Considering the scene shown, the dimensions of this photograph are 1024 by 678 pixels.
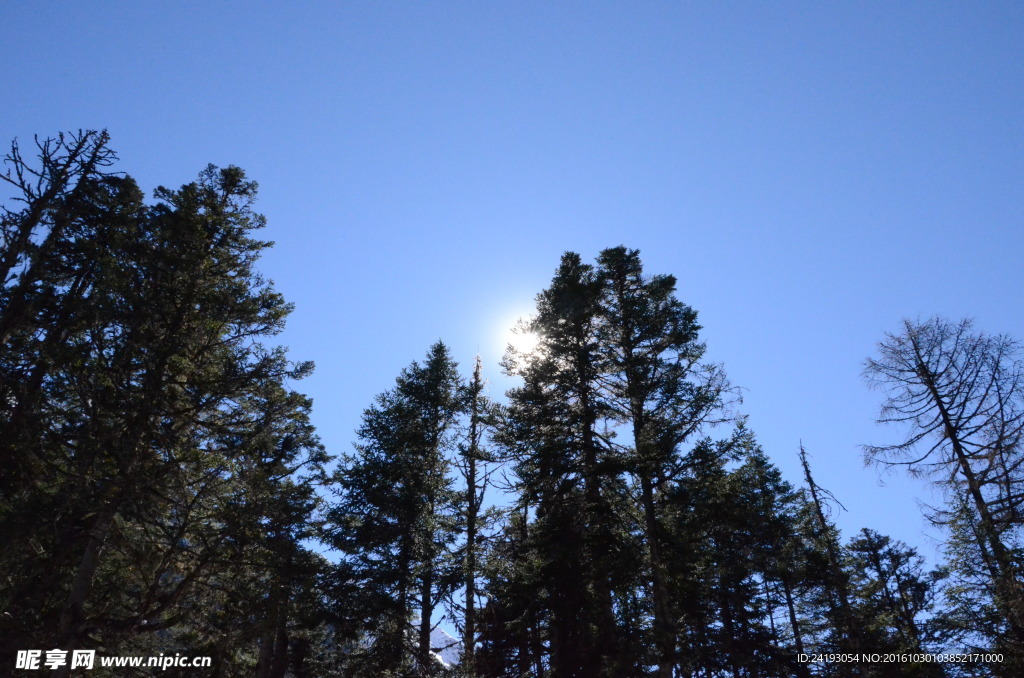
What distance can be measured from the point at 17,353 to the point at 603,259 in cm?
1600

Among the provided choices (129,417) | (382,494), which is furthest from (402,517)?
(129,417)

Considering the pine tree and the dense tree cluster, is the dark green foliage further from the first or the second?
the pine tree

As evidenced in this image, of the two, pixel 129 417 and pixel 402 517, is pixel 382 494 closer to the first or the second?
pixel 402 517

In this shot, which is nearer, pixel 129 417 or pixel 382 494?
pixel 129 417

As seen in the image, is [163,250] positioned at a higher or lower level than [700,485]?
higher

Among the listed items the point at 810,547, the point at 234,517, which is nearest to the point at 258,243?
the point at 234,517

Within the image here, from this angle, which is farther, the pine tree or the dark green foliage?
the pine tree

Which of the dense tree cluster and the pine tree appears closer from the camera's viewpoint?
the dense tree cluster

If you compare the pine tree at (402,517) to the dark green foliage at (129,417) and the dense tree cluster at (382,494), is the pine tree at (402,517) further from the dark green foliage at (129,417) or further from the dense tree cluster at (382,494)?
the dark green foliage at (129,417)

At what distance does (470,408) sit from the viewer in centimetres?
2392

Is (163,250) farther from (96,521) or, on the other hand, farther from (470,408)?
(470,408)

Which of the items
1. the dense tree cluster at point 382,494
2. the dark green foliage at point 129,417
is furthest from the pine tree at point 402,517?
the dark green foliage at point 129,417

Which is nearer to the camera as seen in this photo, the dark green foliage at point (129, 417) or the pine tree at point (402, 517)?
the dark green foliage at point (129, 417)

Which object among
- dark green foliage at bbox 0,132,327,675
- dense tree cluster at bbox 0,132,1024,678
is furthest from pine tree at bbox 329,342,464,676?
dark green foliage at bbox 0,132,327,675
